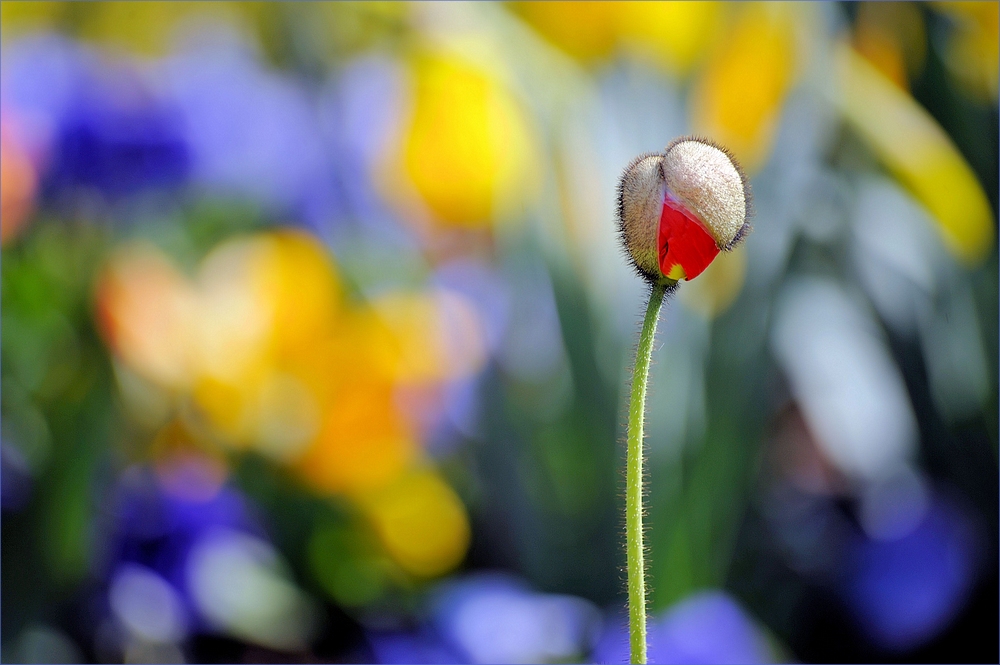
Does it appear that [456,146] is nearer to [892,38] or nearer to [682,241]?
[892,38]

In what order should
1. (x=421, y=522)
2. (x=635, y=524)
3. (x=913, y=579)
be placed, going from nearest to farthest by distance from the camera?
(x=635, y=524)
(x=913, y=579)
(x=421, y=522)

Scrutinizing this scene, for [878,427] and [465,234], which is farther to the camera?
[465,234]

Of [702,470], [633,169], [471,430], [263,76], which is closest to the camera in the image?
[633,169]

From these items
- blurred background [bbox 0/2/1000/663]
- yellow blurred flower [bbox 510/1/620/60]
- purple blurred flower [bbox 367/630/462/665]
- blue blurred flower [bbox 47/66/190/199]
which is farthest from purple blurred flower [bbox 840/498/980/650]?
blue blurred flower [bbox 47/66/190/199]

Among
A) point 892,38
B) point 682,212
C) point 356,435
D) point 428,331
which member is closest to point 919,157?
point 892,38

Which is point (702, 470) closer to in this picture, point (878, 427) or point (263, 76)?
point (878, 427)

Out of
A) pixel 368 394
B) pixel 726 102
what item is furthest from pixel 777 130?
pixel 368 394

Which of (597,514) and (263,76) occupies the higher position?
(263,76)

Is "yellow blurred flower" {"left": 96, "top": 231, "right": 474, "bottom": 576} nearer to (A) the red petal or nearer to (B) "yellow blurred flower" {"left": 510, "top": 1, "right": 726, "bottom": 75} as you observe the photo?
(B) "yellow blurred flower" {"left": 510, "top": 1, "right": 726, "bottom": 75}
